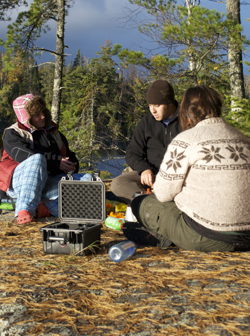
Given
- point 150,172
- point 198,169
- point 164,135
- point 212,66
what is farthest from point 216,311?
point 212,66

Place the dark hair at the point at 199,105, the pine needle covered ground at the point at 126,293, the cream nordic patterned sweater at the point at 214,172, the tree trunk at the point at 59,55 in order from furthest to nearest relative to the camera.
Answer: the tree trunk at the point at 59,55 → the dark hair at the point at 199,105 → the cream nordic patterned sweater at the point at 214,172 → the pine needle covered ground at the point at 126,293

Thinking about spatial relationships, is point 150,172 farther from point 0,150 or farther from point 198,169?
point 0,150

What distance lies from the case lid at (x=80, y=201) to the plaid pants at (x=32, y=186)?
771mm

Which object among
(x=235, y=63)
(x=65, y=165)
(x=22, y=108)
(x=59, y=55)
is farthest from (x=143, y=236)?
(x=59, y=55)

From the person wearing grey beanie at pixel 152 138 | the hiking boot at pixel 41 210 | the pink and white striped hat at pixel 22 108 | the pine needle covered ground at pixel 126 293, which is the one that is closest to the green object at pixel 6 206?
the hiking boot at pixel 41 210

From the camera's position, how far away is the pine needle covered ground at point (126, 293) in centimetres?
143

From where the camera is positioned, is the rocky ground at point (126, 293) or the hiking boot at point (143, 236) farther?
the hiking boot at point (143, 236)

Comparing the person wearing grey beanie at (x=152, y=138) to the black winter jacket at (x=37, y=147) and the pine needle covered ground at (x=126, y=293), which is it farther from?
the pine needle covered ground at (x=126, y=293)

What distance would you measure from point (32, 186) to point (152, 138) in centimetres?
160

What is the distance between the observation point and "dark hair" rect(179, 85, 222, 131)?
229cm

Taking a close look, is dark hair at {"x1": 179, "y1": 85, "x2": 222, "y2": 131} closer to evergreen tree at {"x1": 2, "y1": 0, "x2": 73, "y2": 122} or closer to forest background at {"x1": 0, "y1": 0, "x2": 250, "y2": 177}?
forest background at {"x1": 0, "y1": 0, "x2": 250, "y2": 177}

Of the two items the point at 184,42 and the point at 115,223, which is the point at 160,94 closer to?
the point at 115,223

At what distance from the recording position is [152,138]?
4.12 metres

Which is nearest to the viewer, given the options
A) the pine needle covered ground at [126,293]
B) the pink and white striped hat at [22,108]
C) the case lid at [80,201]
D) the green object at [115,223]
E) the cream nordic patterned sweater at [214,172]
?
the pine needle covered ground at [126,293]
